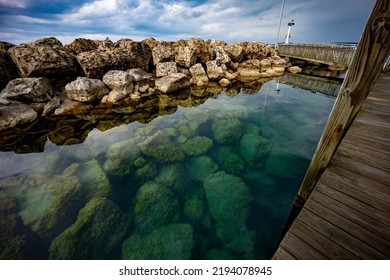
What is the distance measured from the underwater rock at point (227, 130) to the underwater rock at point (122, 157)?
3.27 metres

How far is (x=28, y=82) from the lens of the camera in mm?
9008

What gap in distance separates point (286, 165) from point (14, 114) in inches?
463

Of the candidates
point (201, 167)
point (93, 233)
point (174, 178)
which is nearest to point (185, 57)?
point (201, 167)

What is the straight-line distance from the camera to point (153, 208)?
4.10 metres

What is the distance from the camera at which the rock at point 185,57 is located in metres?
15.0

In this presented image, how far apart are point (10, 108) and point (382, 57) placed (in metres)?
12.2

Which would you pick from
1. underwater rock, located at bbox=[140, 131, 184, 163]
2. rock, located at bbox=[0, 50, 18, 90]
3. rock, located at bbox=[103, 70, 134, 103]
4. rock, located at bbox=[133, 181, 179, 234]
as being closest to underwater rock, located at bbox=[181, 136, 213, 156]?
underwater rock, located at bbox=[140, 131, 184, 163]

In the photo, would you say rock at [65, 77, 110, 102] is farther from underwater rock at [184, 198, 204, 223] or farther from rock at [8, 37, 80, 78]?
underwater rock at [184, 198, 204, 223]

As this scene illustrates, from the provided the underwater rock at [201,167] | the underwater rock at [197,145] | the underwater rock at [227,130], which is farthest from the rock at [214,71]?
the underwater rock at [201,167]

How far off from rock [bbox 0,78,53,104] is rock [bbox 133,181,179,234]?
9.05m

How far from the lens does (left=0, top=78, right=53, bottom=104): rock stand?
27.6ft

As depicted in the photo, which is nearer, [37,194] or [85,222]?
[85,222]
